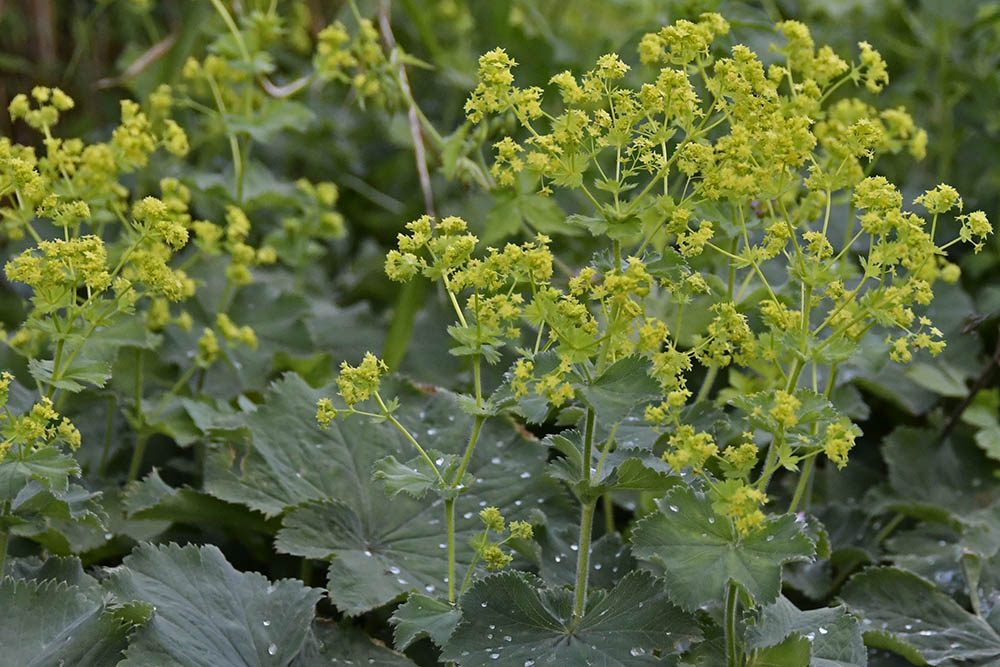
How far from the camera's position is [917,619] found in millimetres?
1639

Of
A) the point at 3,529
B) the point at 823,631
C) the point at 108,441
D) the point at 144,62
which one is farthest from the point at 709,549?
the point at 144,62

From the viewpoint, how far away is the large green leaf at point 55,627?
132cm

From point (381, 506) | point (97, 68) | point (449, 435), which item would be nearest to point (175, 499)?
point (381, 506)

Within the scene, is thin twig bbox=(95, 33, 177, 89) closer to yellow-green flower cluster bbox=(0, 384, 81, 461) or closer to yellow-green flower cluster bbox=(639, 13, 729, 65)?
yellow-green flower cluster bbox=(0, 384, 81, 461)

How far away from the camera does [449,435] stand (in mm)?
1799

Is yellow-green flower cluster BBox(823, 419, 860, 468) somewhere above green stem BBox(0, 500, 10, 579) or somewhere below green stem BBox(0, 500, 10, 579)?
above

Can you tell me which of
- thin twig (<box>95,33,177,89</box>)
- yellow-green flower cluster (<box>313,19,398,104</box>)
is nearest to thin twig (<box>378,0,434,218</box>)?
yellow-green flower cluster (<box>313,19,398,104</box>)

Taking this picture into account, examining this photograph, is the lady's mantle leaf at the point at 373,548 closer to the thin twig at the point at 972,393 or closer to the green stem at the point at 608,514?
the green stem at the point at 608,514

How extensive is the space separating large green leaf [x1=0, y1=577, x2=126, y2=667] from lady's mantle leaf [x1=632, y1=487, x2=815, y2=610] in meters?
0.68

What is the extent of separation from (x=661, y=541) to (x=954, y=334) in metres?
1.36

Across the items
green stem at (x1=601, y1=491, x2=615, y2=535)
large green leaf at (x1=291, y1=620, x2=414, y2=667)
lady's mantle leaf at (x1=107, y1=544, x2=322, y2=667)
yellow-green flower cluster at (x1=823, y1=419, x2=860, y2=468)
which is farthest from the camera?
green stem at (x1=601, y1=491, x2=615, y2=535)

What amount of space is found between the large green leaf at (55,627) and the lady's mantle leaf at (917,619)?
3.38 feet

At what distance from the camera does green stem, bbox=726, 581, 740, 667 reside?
1.23 metres

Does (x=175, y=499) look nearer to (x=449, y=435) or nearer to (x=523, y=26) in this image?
(x=449, y=435)
